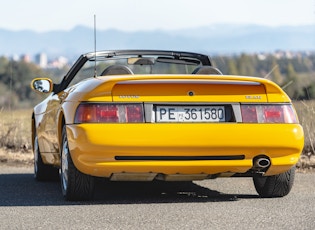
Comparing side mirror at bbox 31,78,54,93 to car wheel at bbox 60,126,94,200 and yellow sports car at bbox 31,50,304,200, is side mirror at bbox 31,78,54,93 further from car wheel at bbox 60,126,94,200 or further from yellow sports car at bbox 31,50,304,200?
car wheel at bbox 60,126,94,200

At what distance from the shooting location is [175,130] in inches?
270

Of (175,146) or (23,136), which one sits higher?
(175,146)

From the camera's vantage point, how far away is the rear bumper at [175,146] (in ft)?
22.4

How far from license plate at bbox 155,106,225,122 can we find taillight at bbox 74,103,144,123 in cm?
16

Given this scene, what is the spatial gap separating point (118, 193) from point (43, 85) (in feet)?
4.99

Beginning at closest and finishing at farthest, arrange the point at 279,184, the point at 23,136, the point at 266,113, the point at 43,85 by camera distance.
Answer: the point at 266,113 → the point at 279,184 → the point at 43,85 → the point at 23,136

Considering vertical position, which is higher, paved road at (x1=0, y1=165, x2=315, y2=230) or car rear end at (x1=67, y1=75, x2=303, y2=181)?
car rear end at (x1=67, y1=75, x2=303, y2=181)

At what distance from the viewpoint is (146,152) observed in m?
6.84

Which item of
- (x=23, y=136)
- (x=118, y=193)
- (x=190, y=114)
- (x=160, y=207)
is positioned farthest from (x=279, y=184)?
(x=23, y=136)

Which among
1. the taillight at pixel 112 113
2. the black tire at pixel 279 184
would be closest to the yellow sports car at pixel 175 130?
the taillight at pixel 112 113

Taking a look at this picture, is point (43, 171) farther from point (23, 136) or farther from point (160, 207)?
point (23, 136)

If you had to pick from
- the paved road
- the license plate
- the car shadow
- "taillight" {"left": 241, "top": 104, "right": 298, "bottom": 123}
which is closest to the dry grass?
the paved road

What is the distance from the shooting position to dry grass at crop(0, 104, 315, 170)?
11.7m

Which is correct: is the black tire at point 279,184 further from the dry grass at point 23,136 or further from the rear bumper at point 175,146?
the dry grass at point 23,136
